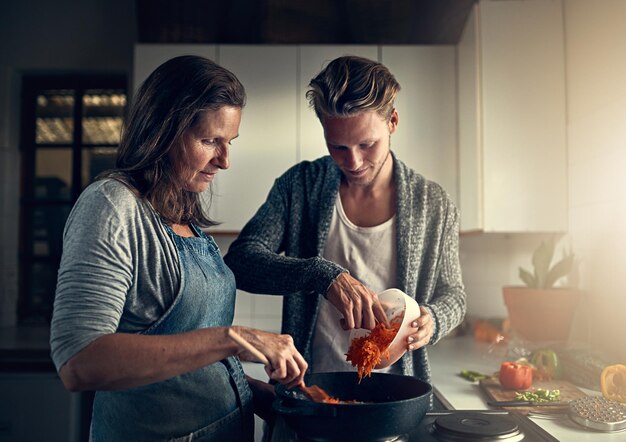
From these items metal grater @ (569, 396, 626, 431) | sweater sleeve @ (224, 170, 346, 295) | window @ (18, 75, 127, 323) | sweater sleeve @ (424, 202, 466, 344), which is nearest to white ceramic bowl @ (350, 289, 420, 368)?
sweater sleeve @ (224, 170, 346, 295)

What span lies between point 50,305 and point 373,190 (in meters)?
2.10

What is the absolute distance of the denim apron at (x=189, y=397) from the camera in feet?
3.54

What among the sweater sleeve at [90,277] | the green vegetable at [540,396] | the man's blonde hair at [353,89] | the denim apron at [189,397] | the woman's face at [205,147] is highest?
the man's blonde hair at [353,89]

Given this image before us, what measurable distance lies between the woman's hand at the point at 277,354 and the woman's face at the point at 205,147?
36 cm

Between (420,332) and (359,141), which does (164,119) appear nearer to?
(359,141)

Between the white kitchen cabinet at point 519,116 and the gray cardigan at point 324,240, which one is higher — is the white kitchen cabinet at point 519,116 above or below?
above

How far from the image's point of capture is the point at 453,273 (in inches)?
63.5

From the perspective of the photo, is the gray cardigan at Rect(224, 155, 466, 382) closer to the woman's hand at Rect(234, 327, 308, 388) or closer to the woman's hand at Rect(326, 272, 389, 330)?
the woman's hand at Rect(326, 272, 389, 330)

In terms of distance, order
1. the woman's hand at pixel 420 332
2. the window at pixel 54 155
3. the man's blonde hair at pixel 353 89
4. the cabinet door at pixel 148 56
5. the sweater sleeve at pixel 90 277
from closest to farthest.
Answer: the sweater sleeve at pixel 90 277 → the woman's hand at pixel 420 332 → the man's blonde hair at pixel 353 89 → the cabinet door at pixel 148 56 → the window at pixel 54 155

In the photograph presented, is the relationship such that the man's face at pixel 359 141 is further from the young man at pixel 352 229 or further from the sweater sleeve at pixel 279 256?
the sweater sleeve at pixel 279 256

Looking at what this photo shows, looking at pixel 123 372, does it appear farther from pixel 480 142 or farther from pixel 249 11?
pixel 249 11

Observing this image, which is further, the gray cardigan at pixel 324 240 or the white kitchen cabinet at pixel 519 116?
the white kitchen cabinet at pixel 519 116

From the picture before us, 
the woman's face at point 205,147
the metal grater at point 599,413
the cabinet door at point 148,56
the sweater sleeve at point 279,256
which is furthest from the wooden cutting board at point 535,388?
the cabinet door at point 148,56

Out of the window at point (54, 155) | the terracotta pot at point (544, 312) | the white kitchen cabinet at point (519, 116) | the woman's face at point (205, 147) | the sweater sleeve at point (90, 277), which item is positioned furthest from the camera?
the window at point (54, 155)
